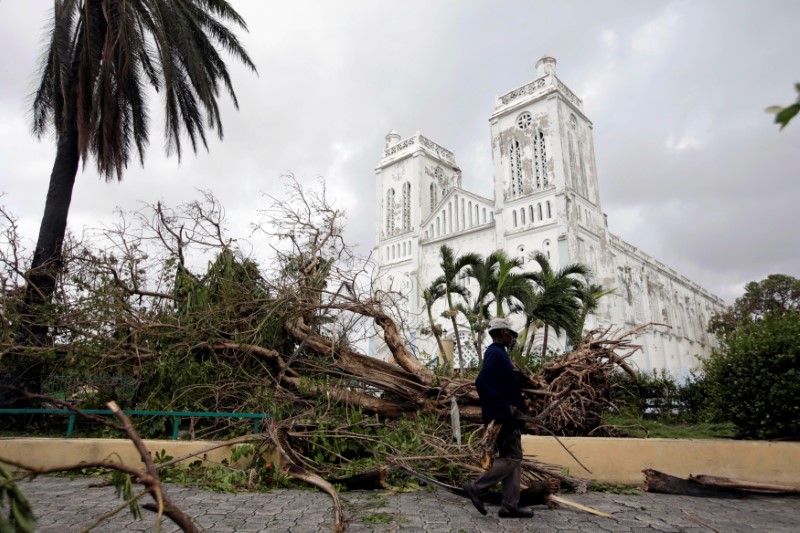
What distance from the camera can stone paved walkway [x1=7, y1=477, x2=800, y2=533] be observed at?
3461mm

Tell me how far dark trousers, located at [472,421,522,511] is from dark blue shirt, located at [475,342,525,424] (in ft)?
0.49

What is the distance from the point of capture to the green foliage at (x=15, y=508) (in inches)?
46.7

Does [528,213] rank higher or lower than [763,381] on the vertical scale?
higher

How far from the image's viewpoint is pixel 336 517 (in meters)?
3.40

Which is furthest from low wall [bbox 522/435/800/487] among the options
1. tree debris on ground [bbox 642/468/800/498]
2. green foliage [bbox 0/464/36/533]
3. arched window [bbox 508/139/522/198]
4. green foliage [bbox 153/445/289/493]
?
arched window [bbox 508/139/522/198]

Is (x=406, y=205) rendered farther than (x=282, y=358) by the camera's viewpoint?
Yes

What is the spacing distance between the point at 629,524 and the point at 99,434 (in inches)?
263

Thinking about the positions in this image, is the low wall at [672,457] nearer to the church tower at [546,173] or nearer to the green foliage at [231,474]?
the green foliage at [231,474]

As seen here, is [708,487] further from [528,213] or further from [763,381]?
[528,213]

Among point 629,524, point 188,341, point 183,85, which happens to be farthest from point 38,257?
point 629,524

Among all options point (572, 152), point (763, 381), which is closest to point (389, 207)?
point (572, 152)

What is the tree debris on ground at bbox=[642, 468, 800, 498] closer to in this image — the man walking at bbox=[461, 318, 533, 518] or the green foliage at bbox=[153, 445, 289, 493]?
the man walking at bbox=[461, 318, 533, 518]

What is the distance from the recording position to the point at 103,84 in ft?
28.1

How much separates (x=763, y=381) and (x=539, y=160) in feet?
67.6
